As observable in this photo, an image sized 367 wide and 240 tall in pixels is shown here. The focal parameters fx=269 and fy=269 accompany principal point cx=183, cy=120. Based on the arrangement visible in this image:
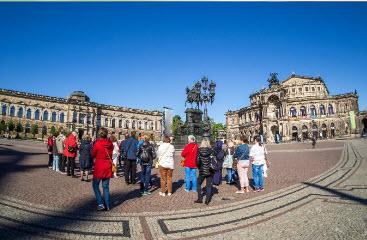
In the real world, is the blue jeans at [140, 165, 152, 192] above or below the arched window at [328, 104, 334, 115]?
below

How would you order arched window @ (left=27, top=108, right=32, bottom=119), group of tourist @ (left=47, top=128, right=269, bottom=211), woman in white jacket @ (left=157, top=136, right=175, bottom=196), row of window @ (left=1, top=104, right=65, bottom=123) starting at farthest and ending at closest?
arched window @ (left=27, top=108, right=32, bottom=119)
row of window @ (left=1, top=104, right=65, bottom=123)
woman in white jacket @ (left=157, top=136, right=175, bottom=196)
group of tourist @ (left=47, top=128, right=269, bottom=211)

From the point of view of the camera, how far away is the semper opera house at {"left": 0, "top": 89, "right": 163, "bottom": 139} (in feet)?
207

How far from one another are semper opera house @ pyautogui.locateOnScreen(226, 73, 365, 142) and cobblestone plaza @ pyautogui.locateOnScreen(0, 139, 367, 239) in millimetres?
63863

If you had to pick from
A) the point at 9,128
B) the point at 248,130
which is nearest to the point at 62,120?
the point at 9,128

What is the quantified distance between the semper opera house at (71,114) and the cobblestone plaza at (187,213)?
48.8 meters

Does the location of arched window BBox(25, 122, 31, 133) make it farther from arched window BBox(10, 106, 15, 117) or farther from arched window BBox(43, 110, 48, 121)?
arched window BBox(43, 110, 48, 121)

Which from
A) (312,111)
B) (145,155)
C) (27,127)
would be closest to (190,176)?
(145,155)

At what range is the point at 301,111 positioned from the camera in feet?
246

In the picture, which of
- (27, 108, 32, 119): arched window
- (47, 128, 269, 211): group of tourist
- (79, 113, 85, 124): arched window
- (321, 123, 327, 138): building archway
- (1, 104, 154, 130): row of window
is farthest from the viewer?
(79, 113, 85, 124): arched window

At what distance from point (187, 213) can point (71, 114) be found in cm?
7224

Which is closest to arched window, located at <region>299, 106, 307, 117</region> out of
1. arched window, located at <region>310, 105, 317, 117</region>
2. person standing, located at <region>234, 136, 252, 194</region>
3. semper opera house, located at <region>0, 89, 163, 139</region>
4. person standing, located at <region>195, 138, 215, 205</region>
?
arched window, located at <region>310, 105, 317, 117</region>

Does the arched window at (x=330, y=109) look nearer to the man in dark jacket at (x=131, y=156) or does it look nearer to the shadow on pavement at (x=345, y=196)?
the shadow on pavement at (x=345, y=196)

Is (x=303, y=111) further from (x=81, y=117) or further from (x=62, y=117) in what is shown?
(x=62, y=117)

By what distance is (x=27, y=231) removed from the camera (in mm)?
4773
